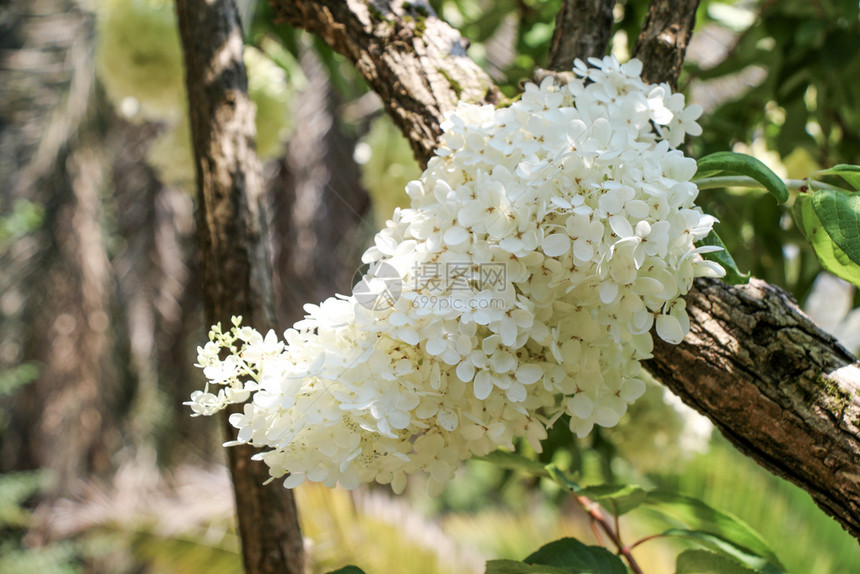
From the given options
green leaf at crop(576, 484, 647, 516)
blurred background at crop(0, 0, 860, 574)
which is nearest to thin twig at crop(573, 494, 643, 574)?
green leaf at crop(576, 484, 647, 516)

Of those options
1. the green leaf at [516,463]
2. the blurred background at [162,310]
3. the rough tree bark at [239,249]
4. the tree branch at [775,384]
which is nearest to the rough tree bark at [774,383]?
the tree branch at [775,384]

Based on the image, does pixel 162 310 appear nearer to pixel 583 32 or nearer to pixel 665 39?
pixel 583 32

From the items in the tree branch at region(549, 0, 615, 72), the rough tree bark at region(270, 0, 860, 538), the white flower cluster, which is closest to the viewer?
the white flower cluster

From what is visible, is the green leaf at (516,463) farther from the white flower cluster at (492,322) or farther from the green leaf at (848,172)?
the green leaf at (848,172)

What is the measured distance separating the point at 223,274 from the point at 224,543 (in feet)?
8.94

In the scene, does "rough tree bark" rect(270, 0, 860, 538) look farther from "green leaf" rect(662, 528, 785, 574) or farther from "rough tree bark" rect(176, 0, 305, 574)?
"rough tree bark" rect(176, 0, 305, 574)

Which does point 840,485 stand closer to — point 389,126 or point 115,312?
point 389,126

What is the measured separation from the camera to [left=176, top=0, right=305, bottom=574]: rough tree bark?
1.12 meters

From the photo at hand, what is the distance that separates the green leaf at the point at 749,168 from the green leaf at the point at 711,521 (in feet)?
1.56

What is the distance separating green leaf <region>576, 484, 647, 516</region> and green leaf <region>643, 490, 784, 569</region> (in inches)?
2.1

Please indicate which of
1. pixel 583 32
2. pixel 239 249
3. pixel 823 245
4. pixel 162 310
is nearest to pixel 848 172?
pixel 823 245

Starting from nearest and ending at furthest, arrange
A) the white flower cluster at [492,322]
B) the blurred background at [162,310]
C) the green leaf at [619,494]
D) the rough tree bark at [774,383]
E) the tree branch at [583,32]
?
the white flower cluster at [492,322] < the rough tree bark at [774,383] < the green leaf at [619,494] < the tree branch at [583,32] < the blurred background at [162,310]

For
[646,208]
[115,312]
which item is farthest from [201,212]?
[115,312]

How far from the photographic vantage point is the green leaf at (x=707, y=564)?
0.85m
